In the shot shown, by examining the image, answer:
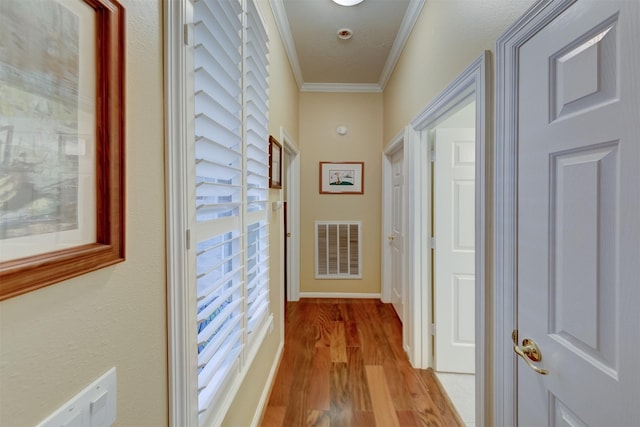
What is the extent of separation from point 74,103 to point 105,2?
22cm

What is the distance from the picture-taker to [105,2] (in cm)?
57

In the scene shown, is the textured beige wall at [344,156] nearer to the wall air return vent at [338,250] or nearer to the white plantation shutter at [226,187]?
the wall air return vent at [338,250]

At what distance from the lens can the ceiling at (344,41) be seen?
2307mm

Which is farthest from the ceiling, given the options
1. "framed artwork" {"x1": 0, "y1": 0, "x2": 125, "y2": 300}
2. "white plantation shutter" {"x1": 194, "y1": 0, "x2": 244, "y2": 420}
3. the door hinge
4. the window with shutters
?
"framed artwork" {"x1": 0, "y1": 0, "x2": 125, "y2": 300}

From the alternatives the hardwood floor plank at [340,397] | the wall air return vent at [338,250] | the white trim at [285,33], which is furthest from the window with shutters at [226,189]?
the wall air return vent at [338,250]

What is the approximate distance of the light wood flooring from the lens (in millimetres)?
1866

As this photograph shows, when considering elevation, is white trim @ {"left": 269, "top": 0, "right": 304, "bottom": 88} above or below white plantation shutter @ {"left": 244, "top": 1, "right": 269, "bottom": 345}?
above

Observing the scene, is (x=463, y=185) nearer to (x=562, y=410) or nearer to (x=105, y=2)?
(x=562, y=410)

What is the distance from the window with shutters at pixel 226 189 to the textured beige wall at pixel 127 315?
17 cm

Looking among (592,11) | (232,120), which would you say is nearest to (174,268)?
(232,120)

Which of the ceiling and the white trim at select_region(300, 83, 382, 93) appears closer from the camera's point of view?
the ceiling

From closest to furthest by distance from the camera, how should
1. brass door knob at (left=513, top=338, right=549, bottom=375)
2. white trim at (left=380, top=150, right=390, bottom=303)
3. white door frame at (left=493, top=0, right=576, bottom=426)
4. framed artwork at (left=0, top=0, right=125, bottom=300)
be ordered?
framed artwork at (left=0, top=0, right=125, bottom=300) < brass door knob at (left=513, top=338, right=549, bottom=375) < white door frame at (left=493, top=0, right=576, bottom=426) < white trim at (left=380, top=150, right=390, bottom=303)

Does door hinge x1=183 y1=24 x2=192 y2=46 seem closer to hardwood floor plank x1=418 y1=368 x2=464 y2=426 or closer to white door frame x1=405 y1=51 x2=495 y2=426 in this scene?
white door frame x1=405 y1=51 x2=495 y2=426

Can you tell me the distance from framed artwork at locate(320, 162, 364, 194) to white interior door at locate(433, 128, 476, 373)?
5.71 feet
